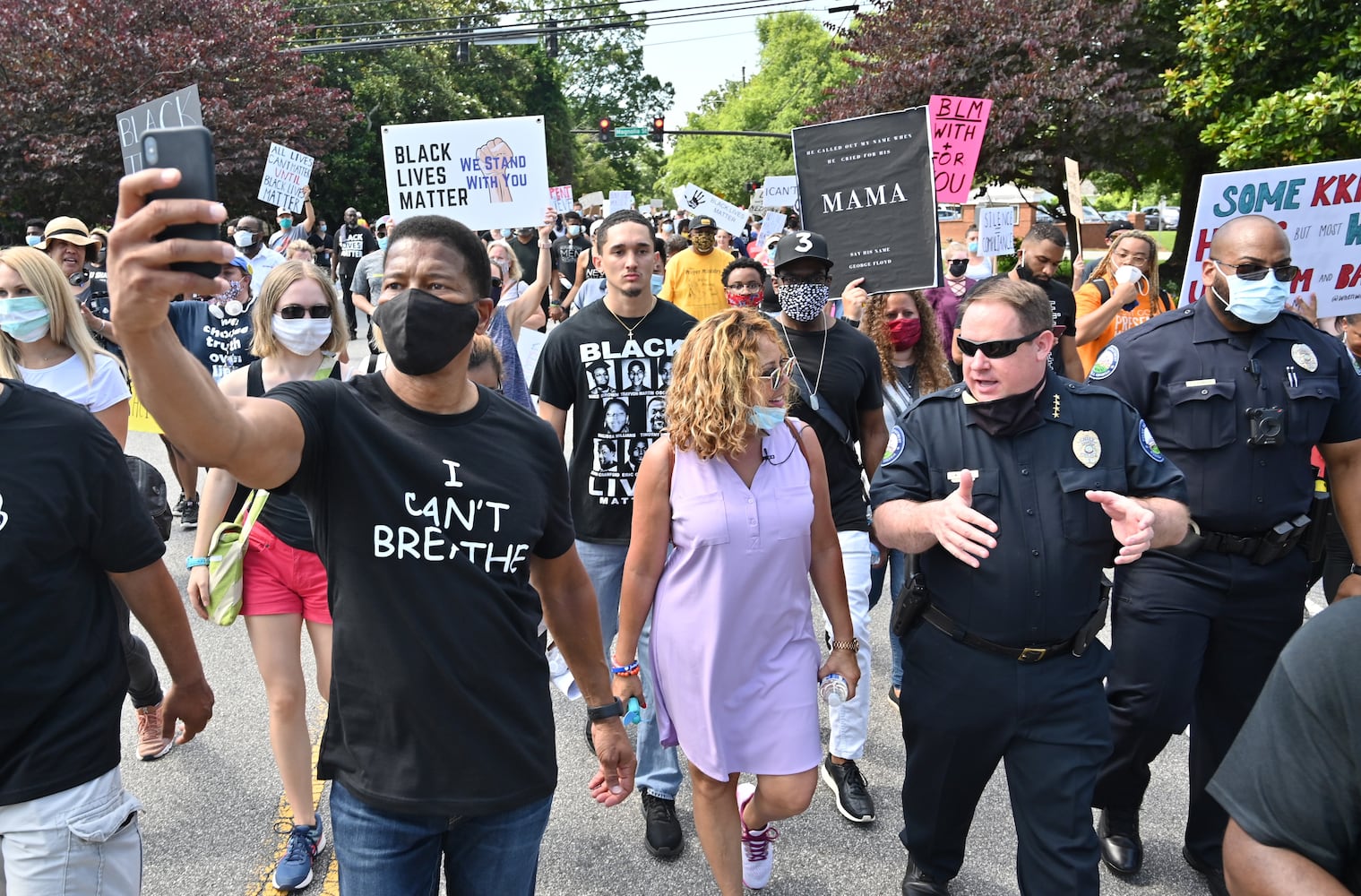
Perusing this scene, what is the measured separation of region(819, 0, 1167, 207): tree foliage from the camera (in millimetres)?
18547

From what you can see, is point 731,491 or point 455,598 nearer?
point 455,598

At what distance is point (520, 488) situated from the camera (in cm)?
235

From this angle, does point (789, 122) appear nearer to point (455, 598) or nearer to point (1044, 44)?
point (1044, 44)

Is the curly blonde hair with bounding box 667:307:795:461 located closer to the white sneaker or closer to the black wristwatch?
the black wristwatch

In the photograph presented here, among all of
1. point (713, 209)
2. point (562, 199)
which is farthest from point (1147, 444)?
point (562, 199)

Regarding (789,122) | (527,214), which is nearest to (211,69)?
(527,214)

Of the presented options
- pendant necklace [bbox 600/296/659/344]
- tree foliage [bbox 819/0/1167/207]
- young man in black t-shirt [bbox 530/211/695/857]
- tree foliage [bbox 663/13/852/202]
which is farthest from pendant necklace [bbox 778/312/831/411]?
tree foliage [bbox 663/13/852/202]

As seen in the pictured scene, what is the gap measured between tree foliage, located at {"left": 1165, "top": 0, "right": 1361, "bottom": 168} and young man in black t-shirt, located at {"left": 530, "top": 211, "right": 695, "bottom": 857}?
10.0 meters

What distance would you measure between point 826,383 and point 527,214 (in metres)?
3.68

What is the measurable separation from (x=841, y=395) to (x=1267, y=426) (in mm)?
1583

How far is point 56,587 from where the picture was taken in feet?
7.84

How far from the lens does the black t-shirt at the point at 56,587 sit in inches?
90.7

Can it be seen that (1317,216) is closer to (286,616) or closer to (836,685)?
(836,685)

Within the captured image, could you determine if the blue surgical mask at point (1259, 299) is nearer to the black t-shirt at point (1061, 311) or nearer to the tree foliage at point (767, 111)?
the black t-shirt at point (1061, 311)
